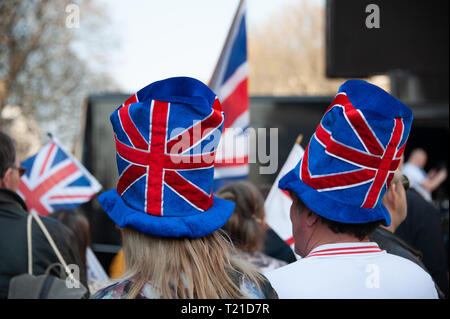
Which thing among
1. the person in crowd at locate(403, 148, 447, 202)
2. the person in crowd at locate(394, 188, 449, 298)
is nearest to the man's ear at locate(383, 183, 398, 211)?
the person in crowd at locate(394, 188, 449, 298)

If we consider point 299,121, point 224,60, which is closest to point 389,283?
point 224,60

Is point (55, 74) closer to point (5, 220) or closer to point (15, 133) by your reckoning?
point (15, 133)

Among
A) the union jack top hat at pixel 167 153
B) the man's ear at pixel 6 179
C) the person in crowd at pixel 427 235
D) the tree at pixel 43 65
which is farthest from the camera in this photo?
the tree at pixel 43 65

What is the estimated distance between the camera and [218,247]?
1.58 m

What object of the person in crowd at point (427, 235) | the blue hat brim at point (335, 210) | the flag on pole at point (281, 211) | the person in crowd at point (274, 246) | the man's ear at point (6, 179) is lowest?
the person in crowd at point (274, 246)

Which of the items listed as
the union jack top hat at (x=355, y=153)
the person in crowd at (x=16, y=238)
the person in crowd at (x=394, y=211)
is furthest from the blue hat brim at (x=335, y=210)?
the person in crowd at (x=16, y=238)

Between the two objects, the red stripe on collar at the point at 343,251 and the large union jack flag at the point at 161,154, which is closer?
the large union jack flag at the point at 161,154

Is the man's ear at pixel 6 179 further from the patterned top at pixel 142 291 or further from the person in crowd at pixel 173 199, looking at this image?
the patterned top at pixel 142 291

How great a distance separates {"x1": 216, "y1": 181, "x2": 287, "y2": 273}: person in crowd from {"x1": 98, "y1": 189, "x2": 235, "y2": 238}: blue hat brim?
4.98 feet

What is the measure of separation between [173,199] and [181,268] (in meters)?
0.21

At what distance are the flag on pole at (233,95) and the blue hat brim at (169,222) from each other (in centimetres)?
263

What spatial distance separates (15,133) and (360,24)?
886 cm

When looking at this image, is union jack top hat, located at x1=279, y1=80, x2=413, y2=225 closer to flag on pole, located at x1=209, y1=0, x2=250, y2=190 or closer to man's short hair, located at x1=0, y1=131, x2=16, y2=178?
man's short hair, located at x1=0, y1=131, x2=16, y2=178

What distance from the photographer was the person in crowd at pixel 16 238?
254 cm
